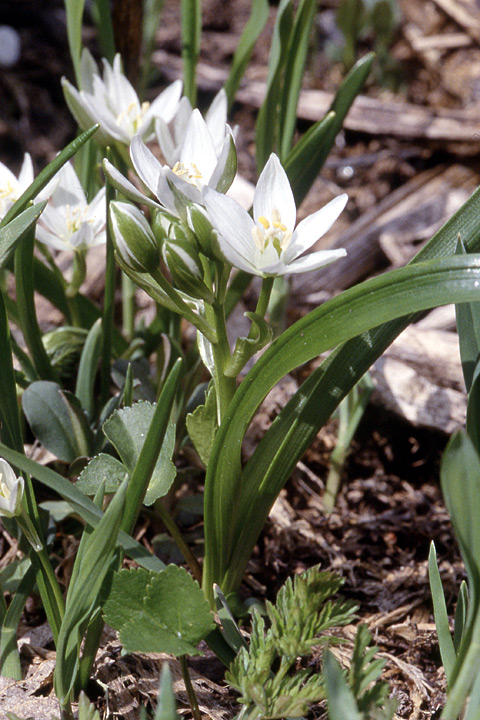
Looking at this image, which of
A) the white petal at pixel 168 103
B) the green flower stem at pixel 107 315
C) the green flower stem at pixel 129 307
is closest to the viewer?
the green flower stem at pixel 107 315

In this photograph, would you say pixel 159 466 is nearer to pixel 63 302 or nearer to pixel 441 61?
pixel 63 302

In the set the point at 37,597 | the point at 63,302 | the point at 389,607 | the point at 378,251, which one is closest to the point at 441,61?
the point at 378,251

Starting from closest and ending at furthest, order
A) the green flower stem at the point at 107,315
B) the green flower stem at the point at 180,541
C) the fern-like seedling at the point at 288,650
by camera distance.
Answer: the fern-like seedling at the point at 288,650, the green flower stem at the point at 180,541, the green flower stem at the point at 107,315

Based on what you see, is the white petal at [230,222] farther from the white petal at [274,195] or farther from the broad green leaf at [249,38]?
the broad green leaf at [249,38]

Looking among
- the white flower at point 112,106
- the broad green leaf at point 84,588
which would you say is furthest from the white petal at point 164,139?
the broad green leaf at point 84,588

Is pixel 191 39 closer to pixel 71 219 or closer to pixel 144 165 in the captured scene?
pixel 71 219

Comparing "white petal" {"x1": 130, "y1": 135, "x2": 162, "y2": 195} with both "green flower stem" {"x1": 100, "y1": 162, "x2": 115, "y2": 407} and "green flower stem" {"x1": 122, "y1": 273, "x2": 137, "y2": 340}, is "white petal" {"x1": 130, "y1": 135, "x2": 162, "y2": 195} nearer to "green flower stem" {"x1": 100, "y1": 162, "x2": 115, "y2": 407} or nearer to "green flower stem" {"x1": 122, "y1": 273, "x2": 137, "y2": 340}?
"green flower stem" {"x1": 100, "y1": 162, "x2": 115, "y2": 407}

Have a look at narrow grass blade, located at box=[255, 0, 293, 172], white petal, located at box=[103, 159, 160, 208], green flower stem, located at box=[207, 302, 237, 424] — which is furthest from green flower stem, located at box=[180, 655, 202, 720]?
narrow grass blade, located at box=[255, 0, 293, 172]
